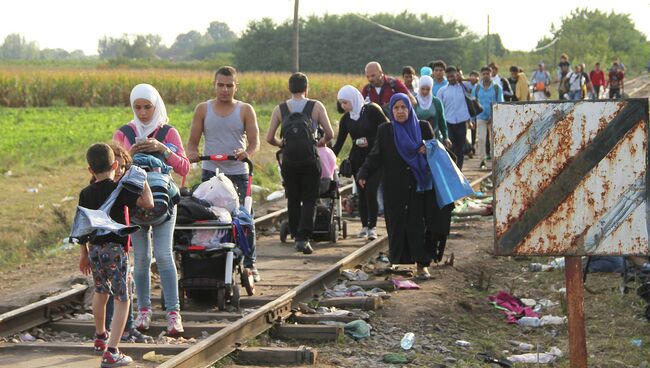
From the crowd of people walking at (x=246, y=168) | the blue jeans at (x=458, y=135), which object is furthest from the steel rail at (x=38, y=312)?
the blue jeans at (x=458, y=135)

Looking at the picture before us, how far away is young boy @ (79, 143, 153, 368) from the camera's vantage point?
7535 mm

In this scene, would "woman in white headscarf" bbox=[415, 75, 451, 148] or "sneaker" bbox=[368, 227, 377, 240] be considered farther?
"woman in white headscarf" bbox=[415, 75, 451, 148]

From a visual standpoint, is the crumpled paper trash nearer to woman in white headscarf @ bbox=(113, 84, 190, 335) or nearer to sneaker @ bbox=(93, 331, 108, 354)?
woman in white headscarf @ bbox=(113, 84, 190, 335)

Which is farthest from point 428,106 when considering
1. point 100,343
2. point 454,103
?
point 100,343

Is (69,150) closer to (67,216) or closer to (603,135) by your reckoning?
(67,216)

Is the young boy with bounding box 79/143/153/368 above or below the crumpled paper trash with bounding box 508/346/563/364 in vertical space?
above

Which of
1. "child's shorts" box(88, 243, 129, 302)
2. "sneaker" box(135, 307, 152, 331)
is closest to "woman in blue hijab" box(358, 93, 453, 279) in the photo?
"sneaker" box(135, 307, 152, 331)

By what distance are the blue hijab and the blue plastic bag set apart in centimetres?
8

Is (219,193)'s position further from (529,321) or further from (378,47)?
(378,47)

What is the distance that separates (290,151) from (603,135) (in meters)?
5.92

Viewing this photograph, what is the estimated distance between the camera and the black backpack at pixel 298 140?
1208 centimetres

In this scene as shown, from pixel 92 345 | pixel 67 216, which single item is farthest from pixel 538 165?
pixel 67 216

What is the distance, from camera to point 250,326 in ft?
28.8

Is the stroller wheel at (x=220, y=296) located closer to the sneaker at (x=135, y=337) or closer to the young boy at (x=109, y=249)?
the sneaker at (x=135, y=337)
